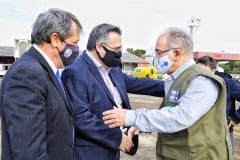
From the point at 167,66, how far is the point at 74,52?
90 cm

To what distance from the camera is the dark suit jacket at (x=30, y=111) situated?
145 cm

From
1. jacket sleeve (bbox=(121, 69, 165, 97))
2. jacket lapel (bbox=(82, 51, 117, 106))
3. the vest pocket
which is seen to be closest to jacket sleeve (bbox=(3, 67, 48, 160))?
jacket lapel (bbox=(82, 51, 117, 106))

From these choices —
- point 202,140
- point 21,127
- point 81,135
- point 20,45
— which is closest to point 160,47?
point 202,140

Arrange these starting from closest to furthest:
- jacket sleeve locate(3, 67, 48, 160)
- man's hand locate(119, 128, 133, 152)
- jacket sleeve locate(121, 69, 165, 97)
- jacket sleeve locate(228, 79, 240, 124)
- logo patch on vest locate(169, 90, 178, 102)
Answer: jacket sleeve locate(3, 67, 48, 160), logo patch on vest locate(169, 90, 178, 102), man's hand locate(119, 128, 133, 152), jacket sleeve locate(121, 69, 165, 97), jacket sleeve locate(228, 79, 240, 124)

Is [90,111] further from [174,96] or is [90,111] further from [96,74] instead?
[174,96]

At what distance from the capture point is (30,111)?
147 cm

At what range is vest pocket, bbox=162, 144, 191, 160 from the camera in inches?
76.9

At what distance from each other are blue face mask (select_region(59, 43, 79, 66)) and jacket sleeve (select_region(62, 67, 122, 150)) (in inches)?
12.3

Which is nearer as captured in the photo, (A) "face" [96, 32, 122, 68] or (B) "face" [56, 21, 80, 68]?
(B) "face" [56, 21, 80, 68]

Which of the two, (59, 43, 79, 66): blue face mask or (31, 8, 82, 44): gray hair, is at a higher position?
(31, 8, 82, 44): gray hair

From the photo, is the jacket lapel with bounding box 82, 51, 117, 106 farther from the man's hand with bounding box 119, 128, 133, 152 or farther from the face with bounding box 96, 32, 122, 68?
→ the man's hand with bounding box 119, 128, 133, 152

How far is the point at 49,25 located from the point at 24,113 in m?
0.70

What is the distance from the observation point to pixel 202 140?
1.94 m

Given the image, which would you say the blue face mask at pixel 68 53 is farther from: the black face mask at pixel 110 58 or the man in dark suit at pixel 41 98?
the black face mask at pixel 110 58
